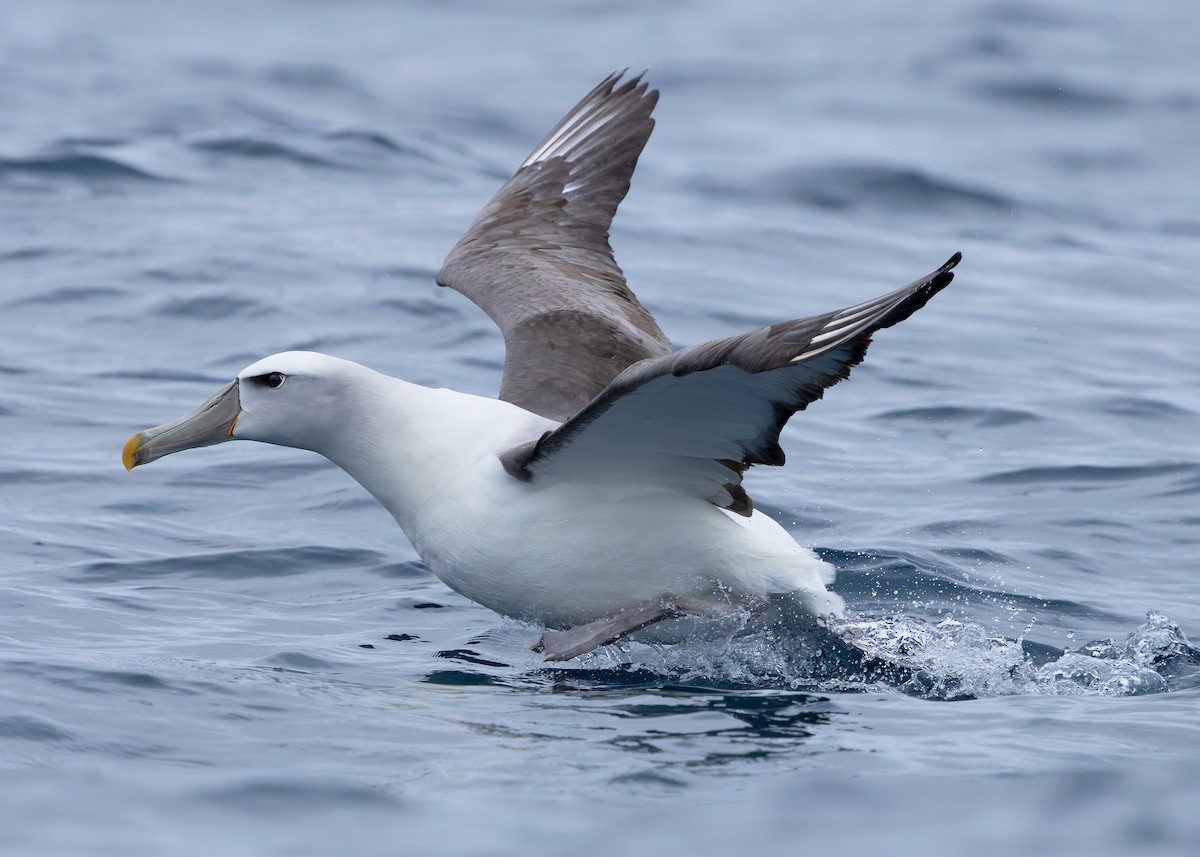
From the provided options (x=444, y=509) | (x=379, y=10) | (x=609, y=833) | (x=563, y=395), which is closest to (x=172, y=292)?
(x=563, y=395)

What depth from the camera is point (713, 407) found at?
6199 millimetres

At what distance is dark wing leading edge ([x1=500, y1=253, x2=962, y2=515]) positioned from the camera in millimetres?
5438

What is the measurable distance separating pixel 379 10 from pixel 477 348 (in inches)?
661

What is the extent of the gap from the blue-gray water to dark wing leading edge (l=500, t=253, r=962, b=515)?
2.60 feet

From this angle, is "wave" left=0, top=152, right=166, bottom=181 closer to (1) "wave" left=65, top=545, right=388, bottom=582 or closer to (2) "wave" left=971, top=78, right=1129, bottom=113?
(1) "wave" left=65, top=545, right=388, bottom=582

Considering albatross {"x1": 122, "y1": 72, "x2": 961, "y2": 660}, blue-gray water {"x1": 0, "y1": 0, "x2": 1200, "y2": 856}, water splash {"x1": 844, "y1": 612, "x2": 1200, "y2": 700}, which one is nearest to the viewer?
blue-gray water {"x1": 0, "y1": 0, "x2": 1200, "y2": 856}

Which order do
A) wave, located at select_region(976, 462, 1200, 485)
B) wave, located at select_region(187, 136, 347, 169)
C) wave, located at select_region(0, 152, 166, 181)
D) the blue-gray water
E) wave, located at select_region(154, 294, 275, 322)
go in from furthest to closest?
wave, located at select_region(187, 136, 347, 169) < wave, located at select_region(0, 152, 166, 181) < wave, located at select_region(154, 294, 275, 322) < wave, located at select_region(976, 462, 1200, 485) < the blue-gray water

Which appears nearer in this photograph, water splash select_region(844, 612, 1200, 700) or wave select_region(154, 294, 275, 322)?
water splash select_region(844, 612, 1200, 700)

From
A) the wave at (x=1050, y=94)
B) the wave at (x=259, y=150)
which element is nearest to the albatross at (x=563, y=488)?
the wave at (x=259, y=150)

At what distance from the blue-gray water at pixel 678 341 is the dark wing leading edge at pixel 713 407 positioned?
0.79 m

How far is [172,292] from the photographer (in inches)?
541

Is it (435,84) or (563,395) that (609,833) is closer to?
(563,395)

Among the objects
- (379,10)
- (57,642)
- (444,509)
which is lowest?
(57,642)

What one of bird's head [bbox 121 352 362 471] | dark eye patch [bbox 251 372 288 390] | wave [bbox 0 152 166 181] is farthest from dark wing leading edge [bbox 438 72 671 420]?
wave [bbox 0 152 166 181]
